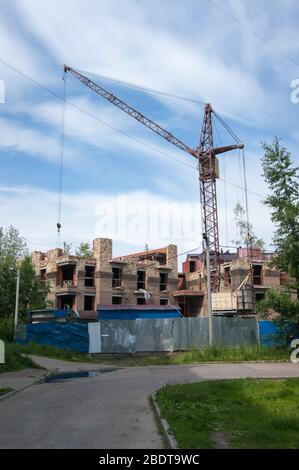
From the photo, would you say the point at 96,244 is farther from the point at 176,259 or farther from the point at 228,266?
the point at 228,266

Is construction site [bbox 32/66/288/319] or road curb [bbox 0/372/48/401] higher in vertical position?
construction site [bbox 32/66/288/319]

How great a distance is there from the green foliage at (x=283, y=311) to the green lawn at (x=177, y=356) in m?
1.37

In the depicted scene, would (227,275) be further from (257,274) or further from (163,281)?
(163,281)

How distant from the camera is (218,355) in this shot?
2755 cm

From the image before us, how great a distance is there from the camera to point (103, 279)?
2226 inches

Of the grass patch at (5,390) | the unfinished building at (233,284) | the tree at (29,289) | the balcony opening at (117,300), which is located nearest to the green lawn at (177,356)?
the grass patch at (5,390)

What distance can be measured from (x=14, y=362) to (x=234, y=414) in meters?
14.2

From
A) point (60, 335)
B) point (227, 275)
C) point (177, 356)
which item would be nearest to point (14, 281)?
point (60, 335)

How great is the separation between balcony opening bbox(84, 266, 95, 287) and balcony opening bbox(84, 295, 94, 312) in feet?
4.51

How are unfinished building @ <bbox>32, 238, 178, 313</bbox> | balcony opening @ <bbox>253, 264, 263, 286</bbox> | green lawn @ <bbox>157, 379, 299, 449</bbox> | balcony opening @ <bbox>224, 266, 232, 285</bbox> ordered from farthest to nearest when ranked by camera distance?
balcony opening @ <bbox>224, 266, 232, 285</bbox> < balcony opening @ <bbox>253, 264, 263, 286</bbox> < unfinished building @ <bbox>32, 238, 178, 313</bbox> < green lawn @ <bbox>157, 379, 299, 449</bbox>

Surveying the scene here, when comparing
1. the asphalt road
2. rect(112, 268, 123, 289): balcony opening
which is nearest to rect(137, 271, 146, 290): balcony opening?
rect(112, 268, 123, 289): balcony opening

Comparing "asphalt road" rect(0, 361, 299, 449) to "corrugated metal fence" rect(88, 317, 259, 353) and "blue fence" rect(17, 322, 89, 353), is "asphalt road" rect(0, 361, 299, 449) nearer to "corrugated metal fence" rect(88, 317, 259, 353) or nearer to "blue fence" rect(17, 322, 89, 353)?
"corrugated metal fence" rect(88, 317, 259, 353)

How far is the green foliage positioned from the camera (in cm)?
2958
